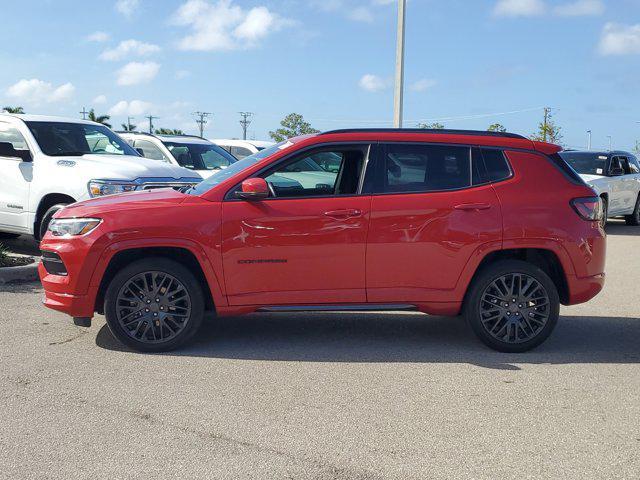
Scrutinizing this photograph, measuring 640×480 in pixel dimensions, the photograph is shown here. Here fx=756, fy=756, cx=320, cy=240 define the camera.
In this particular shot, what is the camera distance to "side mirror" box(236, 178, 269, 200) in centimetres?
586

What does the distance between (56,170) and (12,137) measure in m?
1.35

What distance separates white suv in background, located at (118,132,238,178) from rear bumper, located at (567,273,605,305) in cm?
940

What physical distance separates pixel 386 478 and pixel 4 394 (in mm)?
2680

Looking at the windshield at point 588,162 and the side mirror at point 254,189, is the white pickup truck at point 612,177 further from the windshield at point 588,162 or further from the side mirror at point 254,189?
the side mirror at point 254,189

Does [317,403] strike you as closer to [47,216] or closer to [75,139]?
[47,216]

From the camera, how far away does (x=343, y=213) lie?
5.98 meters

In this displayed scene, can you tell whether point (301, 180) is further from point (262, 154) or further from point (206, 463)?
point (206, 463)

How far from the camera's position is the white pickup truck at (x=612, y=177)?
1681 centimetres

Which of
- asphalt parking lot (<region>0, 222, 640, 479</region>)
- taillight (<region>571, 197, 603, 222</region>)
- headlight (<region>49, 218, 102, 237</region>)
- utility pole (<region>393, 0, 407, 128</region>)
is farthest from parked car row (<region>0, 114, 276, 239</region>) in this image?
utility pole (<region>393, 0, 407, 128</region>)

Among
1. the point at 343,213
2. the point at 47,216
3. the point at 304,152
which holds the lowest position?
the point at 47,216

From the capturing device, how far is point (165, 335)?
19.9 feet

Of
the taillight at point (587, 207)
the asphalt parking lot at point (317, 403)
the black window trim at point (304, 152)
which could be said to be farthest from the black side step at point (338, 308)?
the taillight at point (587, 207)

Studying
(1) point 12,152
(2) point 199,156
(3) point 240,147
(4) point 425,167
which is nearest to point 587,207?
Result: (4) point 425,167

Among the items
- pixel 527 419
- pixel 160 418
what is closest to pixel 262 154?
pixel 160 418
